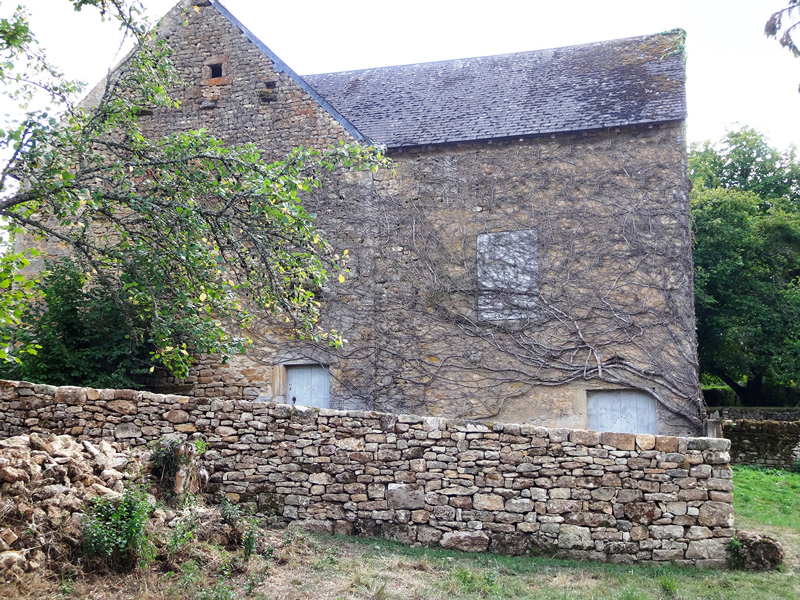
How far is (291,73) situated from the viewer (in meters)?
12.2

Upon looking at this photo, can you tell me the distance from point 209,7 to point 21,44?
A: 5.95 meters

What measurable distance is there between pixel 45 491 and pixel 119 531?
69 cm

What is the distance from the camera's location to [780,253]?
19281mm

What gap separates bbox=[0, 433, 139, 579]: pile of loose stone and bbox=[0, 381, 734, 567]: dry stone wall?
1.44 meters

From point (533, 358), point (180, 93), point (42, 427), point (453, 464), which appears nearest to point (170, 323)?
point (42, 427)

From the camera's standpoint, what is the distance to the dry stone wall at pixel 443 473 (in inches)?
280

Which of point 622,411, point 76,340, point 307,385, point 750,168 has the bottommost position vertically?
Result: point 622,411

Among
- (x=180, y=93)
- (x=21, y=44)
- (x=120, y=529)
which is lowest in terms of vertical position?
(x=120, y=529)

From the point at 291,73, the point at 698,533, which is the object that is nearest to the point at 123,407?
the point at 698,533

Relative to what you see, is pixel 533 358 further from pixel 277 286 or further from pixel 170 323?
pixel 170 323

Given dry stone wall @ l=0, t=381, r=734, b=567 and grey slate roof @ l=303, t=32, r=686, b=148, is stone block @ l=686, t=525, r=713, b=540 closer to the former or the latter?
dry stone wall @ l=0, t=381, r=734, b=567

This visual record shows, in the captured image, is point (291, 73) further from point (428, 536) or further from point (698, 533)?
point (698, 533)

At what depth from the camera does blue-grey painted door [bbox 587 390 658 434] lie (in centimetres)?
1057

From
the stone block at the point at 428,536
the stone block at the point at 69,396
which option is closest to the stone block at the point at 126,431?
the stone block at the point at 69,396
